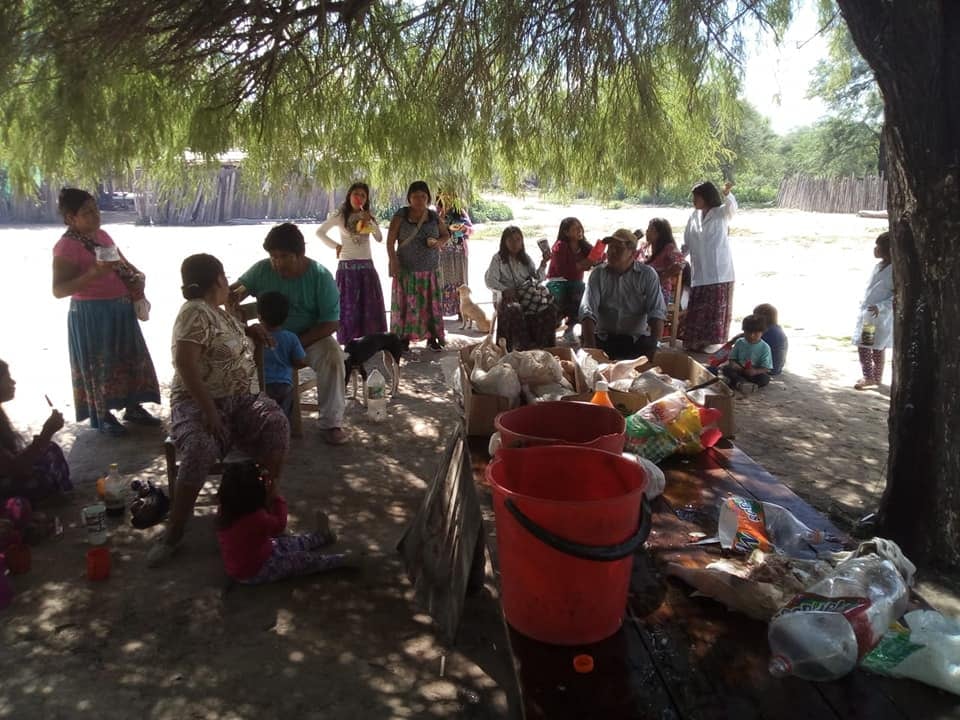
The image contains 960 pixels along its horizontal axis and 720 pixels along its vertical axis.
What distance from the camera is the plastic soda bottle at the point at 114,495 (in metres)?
3.58

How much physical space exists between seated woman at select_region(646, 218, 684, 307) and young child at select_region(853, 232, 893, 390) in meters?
1.65

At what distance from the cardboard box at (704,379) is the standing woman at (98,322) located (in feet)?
10.4

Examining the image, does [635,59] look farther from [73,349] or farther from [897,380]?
[73,349]

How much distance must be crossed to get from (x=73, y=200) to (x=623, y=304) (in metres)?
3.45

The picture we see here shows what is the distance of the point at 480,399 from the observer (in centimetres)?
292

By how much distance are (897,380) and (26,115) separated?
384 centimetres

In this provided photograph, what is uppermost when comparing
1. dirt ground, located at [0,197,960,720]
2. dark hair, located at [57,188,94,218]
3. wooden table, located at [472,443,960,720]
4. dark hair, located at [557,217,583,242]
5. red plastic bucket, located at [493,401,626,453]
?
dark hair, located at [57,188,94,218]

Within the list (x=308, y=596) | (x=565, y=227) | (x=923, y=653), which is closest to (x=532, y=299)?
(x=565, y=227)

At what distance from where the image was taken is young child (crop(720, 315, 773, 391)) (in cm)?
577

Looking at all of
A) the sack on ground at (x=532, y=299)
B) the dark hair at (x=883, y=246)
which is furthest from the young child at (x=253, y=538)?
the dark hair at (x=883, y=246)

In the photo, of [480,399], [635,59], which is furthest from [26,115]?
[635,59]

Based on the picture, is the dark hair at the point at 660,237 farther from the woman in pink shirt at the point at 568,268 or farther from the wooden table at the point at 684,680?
the wooden table at the point at 684,680

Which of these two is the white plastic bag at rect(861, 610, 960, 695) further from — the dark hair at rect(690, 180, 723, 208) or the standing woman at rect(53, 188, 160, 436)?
the dark hair at rect(690, 180, 723, 208)

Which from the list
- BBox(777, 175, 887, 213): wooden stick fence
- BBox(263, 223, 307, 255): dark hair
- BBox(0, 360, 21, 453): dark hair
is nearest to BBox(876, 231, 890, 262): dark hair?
BBox(263, 223, 307, 255): dark hair
